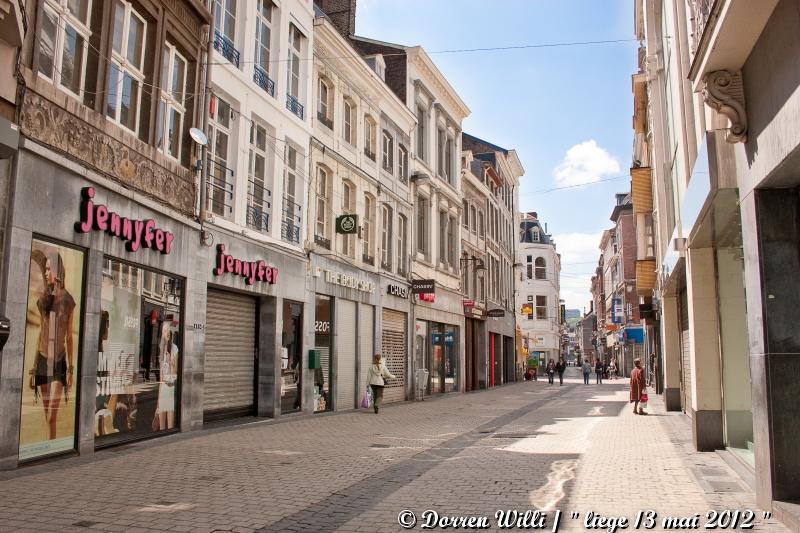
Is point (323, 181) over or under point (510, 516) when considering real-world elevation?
over

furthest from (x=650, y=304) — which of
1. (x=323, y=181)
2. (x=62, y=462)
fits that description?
(x=62, y=462)

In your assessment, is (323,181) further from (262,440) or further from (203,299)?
(262,440)

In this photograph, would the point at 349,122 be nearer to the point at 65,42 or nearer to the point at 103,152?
the point at 103,152

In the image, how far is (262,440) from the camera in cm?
1195

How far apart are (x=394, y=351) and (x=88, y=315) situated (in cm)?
1483

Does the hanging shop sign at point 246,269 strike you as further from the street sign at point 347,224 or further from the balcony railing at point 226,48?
the balcony railing at point 226,48

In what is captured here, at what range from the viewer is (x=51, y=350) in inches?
363

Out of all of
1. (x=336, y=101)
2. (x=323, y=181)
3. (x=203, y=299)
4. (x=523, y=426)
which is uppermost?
(x=336, y=101)

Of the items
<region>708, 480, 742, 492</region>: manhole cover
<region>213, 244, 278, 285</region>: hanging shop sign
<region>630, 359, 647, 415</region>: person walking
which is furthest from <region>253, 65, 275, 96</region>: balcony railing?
<region>708, 480, 742, 492</region>: manhole cover

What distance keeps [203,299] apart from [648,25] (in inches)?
521

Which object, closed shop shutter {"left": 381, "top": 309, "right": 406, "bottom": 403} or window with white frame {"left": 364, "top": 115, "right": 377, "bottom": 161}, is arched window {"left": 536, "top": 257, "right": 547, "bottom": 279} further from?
window with white frame {"left": 364, "top": 115, "right": 377, "bottom": 161}

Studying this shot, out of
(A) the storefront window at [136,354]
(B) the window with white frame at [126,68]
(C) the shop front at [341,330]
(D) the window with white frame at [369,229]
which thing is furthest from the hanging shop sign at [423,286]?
(B) the window with white frame at [126,68]

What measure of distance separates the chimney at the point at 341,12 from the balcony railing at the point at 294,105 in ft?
28.8

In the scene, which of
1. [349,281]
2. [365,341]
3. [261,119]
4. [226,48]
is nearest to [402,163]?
[349,281]
